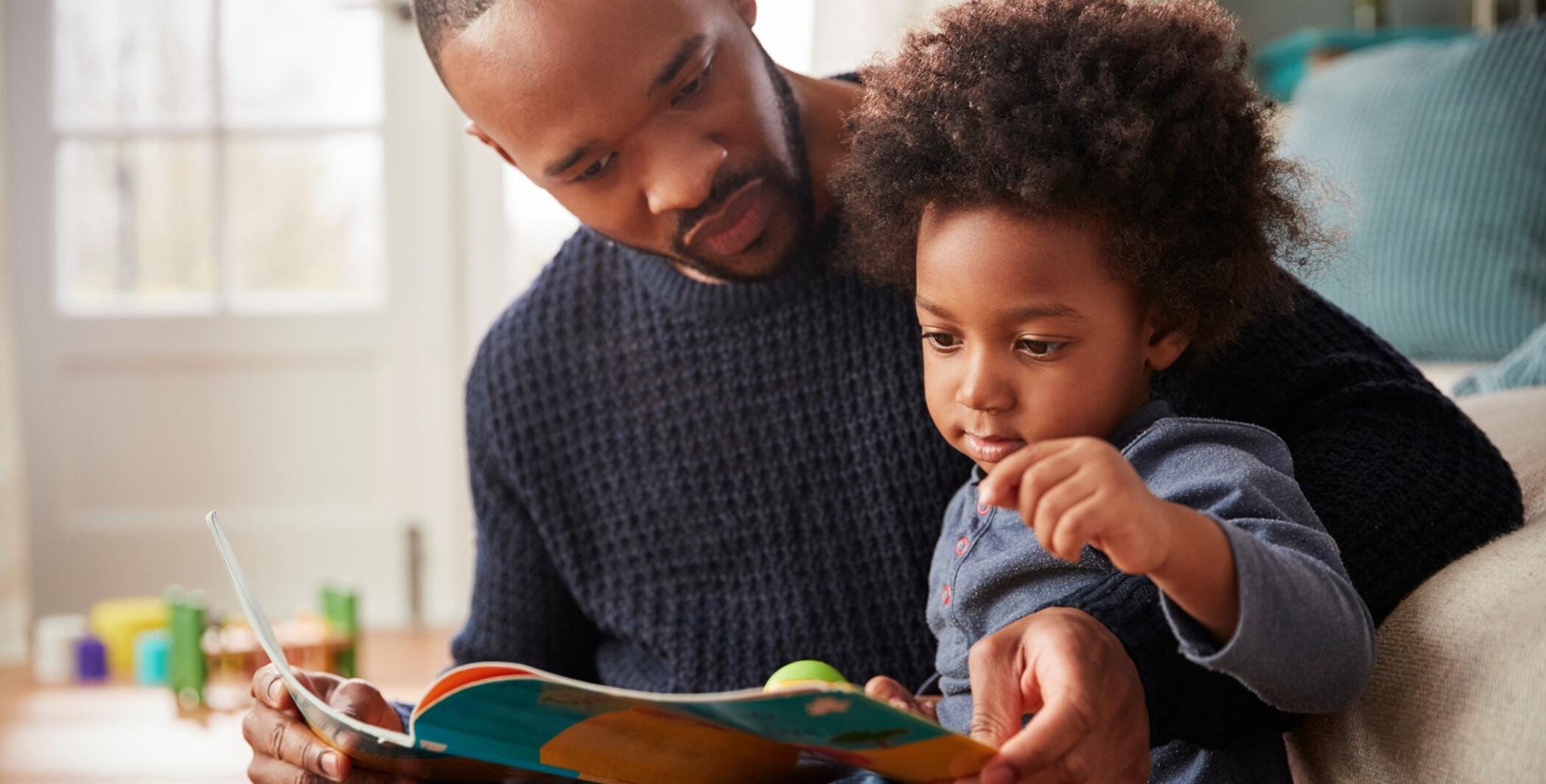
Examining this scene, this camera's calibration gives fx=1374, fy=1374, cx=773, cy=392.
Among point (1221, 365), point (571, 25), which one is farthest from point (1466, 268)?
point (571, 25)

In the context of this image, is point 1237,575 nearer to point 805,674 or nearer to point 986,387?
point 986,387

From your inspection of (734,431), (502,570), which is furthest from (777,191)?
(502,570)

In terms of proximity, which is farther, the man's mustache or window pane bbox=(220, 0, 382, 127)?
window pane bbox=(220, 0, 382, 127)

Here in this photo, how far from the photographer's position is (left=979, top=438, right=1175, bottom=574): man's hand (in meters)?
0.58

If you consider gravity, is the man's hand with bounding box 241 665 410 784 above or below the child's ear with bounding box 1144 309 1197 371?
below

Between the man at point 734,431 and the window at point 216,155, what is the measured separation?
6.90 ft

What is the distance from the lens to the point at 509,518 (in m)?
1.20

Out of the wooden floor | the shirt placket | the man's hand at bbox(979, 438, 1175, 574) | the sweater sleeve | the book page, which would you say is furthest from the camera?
the wooden floor

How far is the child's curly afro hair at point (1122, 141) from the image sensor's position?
0.76m

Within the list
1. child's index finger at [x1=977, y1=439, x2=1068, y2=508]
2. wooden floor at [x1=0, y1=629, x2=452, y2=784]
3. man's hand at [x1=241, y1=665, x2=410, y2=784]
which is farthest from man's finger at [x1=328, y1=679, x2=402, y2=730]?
wooden floor at [x1=0, y1=629, x2=452, y2=784]

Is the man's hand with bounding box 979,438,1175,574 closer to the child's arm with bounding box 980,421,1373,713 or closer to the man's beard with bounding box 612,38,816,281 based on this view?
the child's arm with bounding box 980,421,1373,713

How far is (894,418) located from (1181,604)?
450 millimetres

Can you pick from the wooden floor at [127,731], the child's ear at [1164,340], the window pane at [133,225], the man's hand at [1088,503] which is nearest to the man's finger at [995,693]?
the man's hand at [1088,503]

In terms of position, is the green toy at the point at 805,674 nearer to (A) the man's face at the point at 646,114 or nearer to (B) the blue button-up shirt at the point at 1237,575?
(B) the blue button-up shirt at the point at 1237,575
